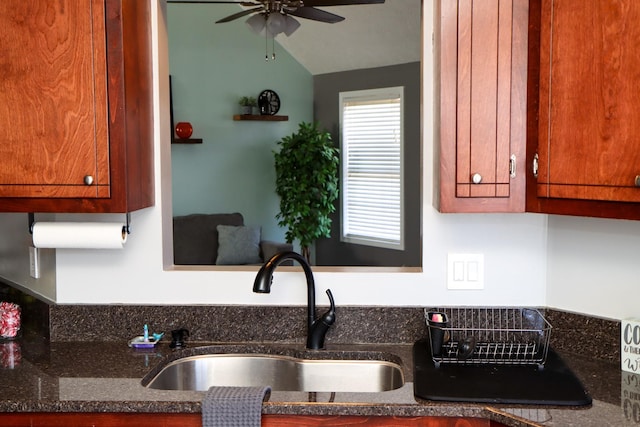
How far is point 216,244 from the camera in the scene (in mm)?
6664

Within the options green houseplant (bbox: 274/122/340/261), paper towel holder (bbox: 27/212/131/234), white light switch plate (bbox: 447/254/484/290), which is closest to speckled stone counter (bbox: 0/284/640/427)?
white light switch plate (bbox: 447/254/484/290)

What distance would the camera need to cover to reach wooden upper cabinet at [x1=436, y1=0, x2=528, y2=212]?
2.00 metres

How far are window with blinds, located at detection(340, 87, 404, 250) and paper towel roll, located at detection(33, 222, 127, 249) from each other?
4769 mm

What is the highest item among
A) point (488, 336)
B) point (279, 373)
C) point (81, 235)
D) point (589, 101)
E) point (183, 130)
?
point (183, 130)

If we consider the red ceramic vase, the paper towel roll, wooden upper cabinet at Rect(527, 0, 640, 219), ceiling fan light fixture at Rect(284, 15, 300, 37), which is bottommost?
the paper towel roll

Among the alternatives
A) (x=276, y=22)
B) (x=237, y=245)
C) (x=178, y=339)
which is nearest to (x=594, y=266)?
(x=178, y=339)

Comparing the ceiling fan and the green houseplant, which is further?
the green houseplant

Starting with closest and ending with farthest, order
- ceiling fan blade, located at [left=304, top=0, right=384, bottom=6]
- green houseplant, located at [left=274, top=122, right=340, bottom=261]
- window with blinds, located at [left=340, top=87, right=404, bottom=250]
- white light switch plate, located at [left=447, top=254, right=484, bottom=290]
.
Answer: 1. white light switch plate, located at [left=447, top=254, right=484, bottom=290]
2. ceiling fan blade, located at [left=304, top=0, right=384, bottom=6]
3. green houseplant, located at [left=274, top=122, right=340, bottom=261]
4. window with blinds, located at [left=340, top=87, right=404, bottom=250]

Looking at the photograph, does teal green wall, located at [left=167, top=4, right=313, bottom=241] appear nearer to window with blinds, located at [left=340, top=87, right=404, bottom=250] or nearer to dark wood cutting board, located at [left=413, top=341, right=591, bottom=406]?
window with blinds, located at [left=340, top=87, right=404, bottom=250]

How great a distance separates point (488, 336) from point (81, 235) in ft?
4.27

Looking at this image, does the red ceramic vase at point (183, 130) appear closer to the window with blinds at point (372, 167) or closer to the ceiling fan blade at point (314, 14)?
the window with blinds at point (372, 167)

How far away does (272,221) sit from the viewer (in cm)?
755

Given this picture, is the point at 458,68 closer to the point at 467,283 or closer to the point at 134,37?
the point at 467,283

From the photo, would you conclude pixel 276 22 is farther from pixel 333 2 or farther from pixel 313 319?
pixel 313 319
